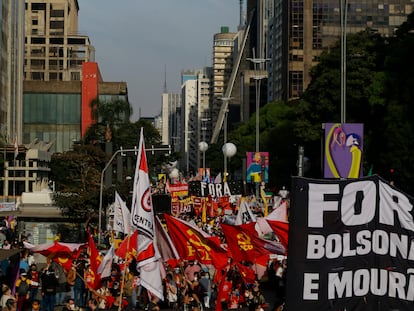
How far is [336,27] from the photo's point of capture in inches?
4318

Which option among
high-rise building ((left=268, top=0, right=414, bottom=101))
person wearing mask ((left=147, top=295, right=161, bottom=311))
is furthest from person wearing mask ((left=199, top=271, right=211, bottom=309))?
high-rise building ((left=268, top=0, right=414, bottom=101))

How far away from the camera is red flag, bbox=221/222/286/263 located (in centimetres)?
1670

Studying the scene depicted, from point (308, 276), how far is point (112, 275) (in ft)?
36.6

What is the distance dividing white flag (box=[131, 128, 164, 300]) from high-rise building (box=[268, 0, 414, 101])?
92.6 meters

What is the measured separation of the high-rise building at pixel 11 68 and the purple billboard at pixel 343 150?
3804cm

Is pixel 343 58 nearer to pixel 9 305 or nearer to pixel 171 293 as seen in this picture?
pixel 171 293

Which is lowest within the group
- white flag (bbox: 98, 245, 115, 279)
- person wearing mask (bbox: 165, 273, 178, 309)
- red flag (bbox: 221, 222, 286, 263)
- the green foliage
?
person wearing mask (bbox: 165, 273, 178, 309)

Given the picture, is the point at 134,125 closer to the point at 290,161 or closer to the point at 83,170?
the point at 290,161

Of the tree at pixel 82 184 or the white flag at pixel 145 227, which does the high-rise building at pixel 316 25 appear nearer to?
the tree at pixel 82 184

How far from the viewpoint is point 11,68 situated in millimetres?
85375

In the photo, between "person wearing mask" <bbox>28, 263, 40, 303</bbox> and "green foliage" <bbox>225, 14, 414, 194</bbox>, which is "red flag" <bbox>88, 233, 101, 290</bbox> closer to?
"person wearing mask" <bbox>28, 263, 40, 303</bbox>

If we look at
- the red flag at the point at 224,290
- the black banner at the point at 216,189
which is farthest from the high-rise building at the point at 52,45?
the red flag at the point at 224,290

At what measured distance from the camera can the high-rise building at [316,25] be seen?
108 m

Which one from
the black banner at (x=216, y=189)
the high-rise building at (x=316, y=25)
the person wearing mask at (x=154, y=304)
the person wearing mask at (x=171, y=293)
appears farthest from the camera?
the high-rise building at (x=316, y=25)
